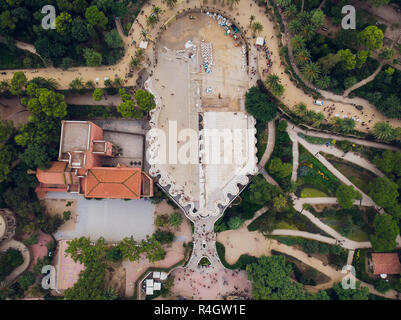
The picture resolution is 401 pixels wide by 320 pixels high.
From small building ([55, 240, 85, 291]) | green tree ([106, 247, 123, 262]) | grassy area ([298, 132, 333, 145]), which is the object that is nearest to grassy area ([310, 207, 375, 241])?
grassy area ([298, 132, 333, 145])

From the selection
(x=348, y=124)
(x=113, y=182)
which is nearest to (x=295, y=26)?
(x=348, y=124)

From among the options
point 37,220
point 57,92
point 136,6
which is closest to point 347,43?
point 136,6

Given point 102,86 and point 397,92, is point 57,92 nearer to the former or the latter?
point 102,86

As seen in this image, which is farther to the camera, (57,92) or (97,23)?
(57,92)

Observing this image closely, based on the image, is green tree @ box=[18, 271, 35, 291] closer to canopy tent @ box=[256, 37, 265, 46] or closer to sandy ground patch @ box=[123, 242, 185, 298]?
sandy ground patch @ box=[123, 242, 185, 298]

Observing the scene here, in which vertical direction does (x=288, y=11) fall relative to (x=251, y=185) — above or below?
above

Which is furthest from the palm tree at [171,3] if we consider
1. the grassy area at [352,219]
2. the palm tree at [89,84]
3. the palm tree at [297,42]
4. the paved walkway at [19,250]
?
the paved walkway at [19,250]

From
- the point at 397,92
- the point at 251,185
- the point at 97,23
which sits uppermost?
the point at 97,23
